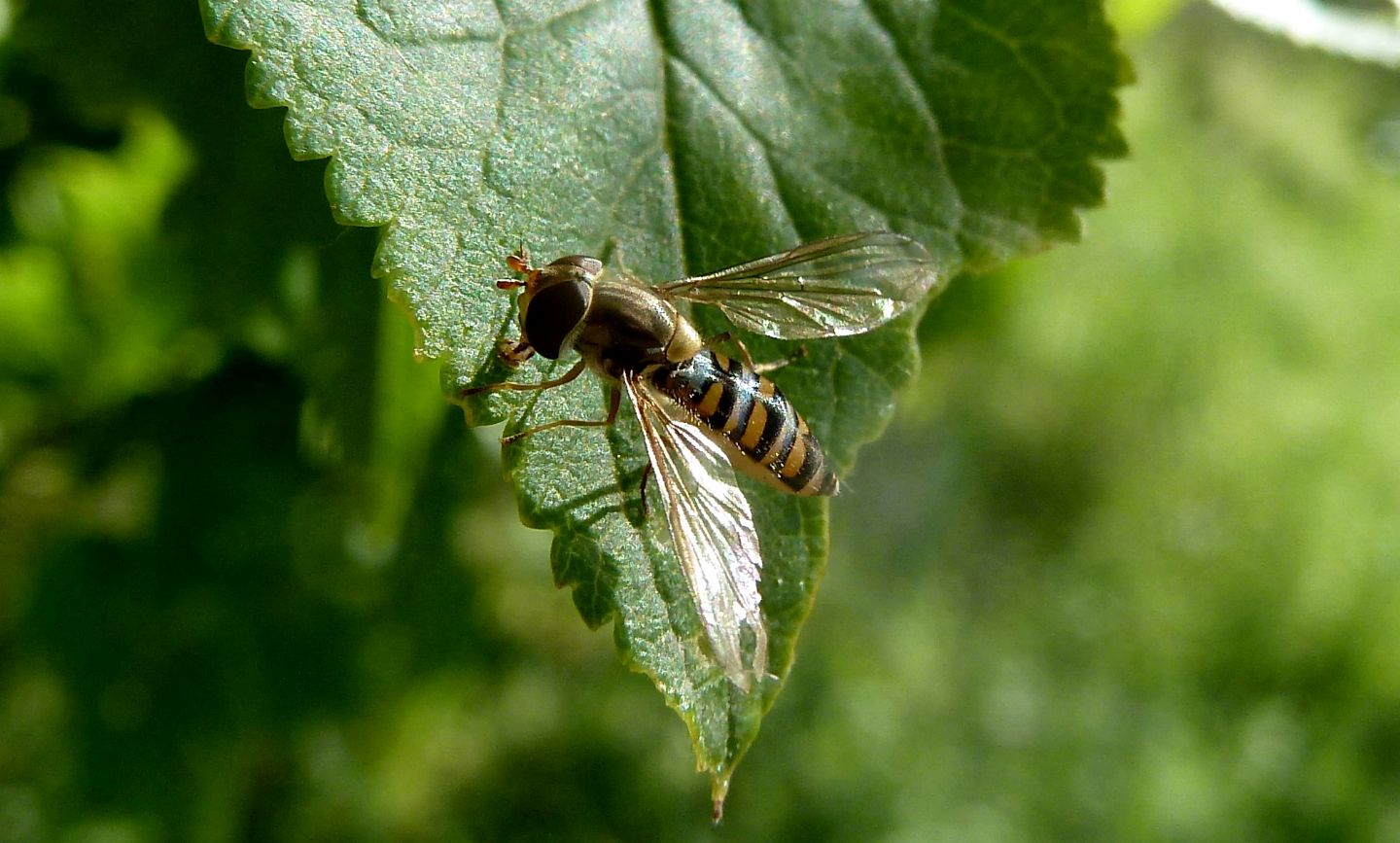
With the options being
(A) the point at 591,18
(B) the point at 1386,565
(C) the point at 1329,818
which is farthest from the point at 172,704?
(B) the point at 1386,565

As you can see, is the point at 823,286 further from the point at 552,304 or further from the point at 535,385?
the point at 535,385

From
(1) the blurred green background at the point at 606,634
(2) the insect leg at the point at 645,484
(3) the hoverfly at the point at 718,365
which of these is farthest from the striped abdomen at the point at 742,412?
(1) the blurred green background at the point at 606,634

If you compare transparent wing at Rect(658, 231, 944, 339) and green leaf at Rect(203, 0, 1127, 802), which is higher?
green leaf at Rect(203, 0, 1127, 802)

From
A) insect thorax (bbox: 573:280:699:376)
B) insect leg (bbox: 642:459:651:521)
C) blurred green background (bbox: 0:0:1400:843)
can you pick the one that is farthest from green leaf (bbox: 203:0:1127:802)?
blurred green background (bbox: 0:0:1400:843)

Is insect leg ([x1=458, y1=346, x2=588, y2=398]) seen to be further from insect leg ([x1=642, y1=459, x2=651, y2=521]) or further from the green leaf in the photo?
insect leg ([x1=642, y1=459, x2=651, y2=521])

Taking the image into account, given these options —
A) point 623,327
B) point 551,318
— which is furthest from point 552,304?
point 623,327

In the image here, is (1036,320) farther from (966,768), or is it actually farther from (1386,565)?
(966,768)
